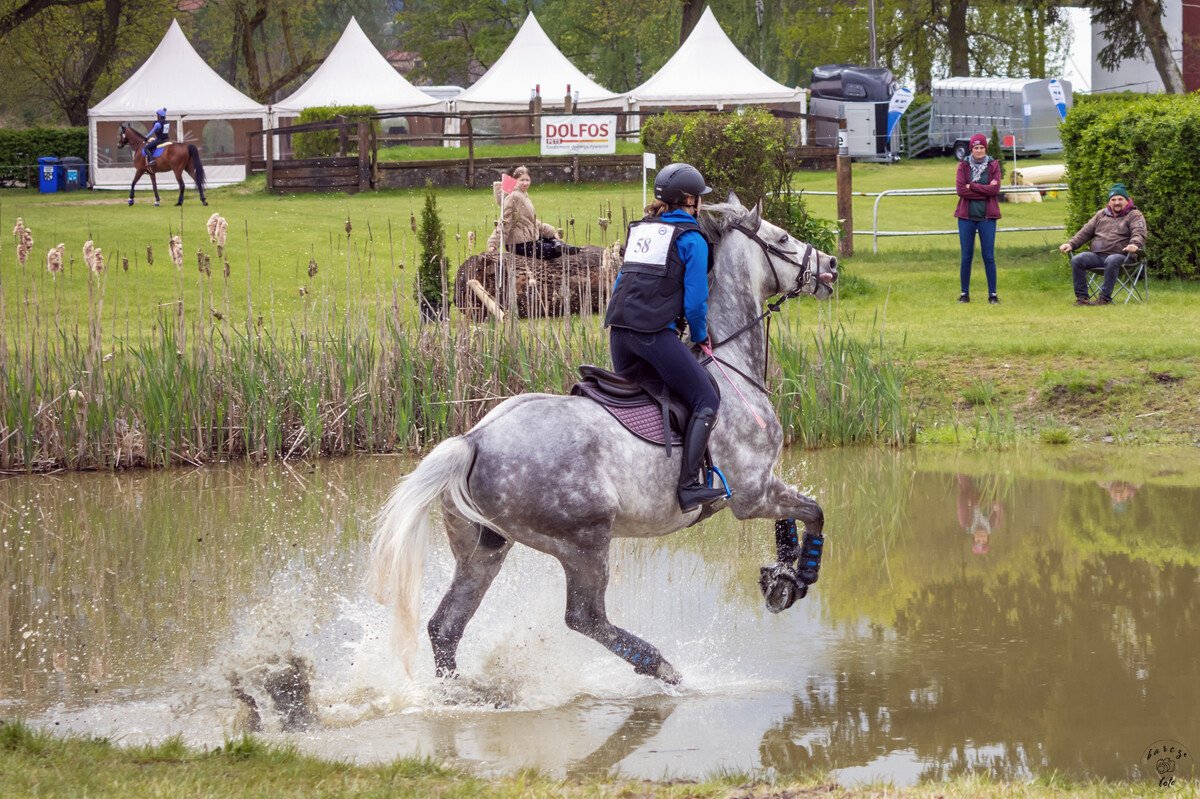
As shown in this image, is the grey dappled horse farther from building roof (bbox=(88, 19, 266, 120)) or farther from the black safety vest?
building roof (bbox=(88, 19, 266, 120))

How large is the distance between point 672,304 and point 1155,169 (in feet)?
41.7

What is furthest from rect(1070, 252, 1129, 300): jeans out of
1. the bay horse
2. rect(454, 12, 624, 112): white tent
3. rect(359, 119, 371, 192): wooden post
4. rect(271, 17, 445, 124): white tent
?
rect(271, 17, 445, 124): white tent

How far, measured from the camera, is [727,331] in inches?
283

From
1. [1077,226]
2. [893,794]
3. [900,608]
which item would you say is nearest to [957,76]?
[1077,226]

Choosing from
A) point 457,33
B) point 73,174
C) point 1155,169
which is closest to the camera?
point 1155,169

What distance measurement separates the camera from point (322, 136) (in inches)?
1331

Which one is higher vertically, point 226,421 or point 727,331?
point 727,331

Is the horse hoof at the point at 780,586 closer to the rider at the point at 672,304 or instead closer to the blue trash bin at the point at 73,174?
the rider at the point at 672,304

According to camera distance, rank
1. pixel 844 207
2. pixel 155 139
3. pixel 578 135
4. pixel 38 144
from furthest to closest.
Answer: pixel 38 144 → pixel 578 135 → pixel 155 139 → pixel 844 207

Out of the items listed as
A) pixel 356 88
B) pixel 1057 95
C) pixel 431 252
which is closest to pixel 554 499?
pixel 431 252

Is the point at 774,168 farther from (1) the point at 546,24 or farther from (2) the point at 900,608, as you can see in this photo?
(1) the point at 546,24

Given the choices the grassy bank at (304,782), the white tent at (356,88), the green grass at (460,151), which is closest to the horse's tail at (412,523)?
the grassy bank at (304,782)

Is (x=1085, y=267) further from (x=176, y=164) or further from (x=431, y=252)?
(x=176, y=164)

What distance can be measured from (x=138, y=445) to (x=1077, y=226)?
40.9 feet
